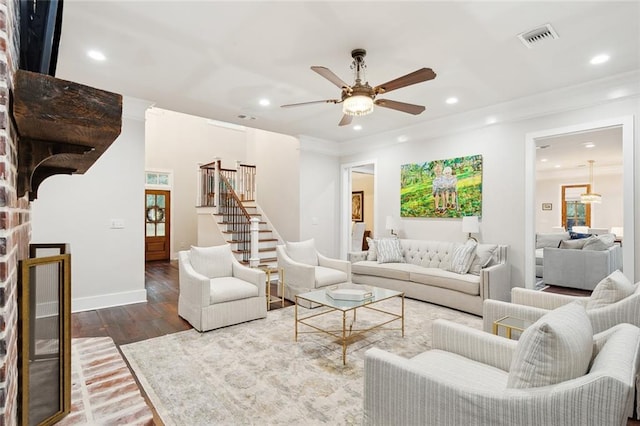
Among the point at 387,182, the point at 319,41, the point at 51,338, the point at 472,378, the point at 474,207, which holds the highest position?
the point at 319,41

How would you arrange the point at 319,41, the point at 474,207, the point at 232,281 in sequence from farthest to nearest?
the point at 474,207 < the point at 232,281 < the point at 319,41

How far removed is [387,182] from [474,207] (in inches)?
66.1

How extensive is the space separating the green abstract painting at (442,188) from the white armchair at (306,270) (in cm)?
175

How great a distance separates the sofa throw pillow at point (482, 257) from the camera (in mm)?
4430

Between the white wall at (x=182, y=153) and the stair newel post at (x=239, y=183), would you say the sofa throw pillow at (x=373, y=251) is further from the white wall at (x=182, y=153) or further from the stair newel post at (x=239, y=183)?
the white wall at (x=182, y=153)

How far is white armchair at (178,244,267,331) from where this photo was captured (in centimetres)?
342

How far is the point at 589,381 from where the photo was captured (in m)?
1.08

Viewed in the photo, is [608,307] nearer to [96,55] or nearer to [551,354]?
[551,354]

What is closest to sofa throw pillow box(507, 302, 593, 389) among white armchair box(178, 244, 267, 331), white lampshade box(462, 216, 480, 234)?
white armchair box(178, 244, 267, 331)

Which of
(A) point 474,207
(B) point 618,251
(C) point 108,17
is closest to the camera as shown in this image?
(C) point 108,17

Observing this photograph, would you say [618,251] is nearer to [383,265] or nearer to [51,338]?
[383,265]

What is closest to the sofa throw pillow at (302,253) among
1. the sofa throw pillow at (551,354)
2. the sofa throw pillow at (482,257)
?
the sofa throw pillow at (482,257)

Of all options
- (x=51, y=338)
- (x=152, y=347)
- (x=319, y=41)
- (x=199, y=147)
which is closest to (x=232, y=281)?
(x=152, y=347)

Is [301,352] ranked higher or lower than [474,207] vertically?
lower
